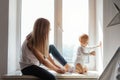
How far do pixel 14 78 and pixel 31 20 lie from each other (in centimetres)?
61

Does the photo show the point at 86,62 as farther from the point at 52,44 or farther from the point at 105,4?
the point at 105,4

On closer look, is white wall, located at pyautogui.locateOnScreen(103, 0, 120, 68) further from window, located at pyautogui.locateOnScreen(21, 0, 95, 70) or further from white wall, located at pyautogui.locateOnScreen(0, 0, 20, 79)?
white wall, located at pyautogui.locateOnScreen(0, 0, 20, 79)

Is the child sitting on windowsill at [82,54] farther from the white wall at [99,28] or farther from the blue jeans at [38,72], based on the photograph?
the blue jeans at [38,72]

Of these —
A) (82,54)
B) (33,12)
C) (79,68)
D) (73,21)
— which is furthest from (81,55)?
(33,12)

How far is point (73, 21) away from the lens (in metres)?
2.28

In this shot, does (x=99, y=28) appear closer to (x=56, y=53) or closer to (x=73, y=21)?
(x=73, y=21)

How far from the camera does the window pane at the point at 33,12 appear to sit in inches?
89.1

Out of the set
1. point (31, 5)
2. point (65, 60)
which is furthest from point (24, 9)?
point (65, 60)
